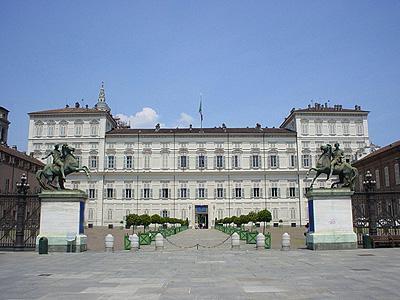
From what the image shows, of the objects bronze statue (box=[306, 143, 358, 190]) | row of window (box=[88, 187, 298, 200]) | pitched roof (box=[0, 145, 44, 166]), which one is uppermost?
pitched roof (box=[0, 145, 44, 166])

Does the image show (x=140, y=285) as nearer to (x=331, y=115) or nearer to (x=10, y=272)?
(x=10, y=272)

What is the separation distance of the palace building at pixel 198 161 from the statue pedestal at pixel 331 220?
48067 mm

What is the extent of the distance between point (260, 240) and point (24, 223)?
12.1 metres

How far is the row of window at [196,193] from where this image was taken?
226 ft

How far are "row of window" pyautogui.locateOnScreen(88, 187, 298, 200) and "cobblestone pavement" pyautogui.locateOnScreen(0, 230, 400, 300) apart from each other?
52.1 meters

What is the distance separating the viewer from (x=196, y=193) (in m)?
69.9

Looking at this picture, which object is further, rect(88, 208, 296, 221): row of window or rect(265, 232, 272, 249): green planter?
rect(88, 208, 296, 221): row of window

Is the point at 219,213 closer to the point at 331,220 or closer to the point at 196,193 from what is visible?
the point at 196,193

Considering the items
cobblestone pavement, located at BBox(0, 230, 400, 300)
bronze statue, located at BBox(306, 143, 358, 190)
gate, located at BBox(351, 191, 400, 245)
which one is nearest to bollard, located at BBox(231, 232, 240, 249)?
bronze statue, located at BBox(306, 143, 358, 190)

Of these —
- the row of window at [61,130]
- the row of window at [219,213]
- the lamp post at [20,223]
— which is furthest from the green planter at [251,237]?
the row of window at [61,130]

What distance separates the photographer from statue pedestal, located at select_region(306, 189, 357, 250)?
2077cm

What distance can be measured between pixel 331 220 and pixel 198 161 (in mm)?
49860

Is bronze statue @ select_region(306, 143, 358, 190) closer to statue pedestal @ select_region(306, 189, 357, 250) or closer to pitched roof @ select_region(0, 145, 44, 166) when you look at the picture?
statue pedestal @ select_region(306, 189, 357, 250)

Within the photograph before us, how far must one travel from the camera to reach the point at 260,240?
75.7 ft
